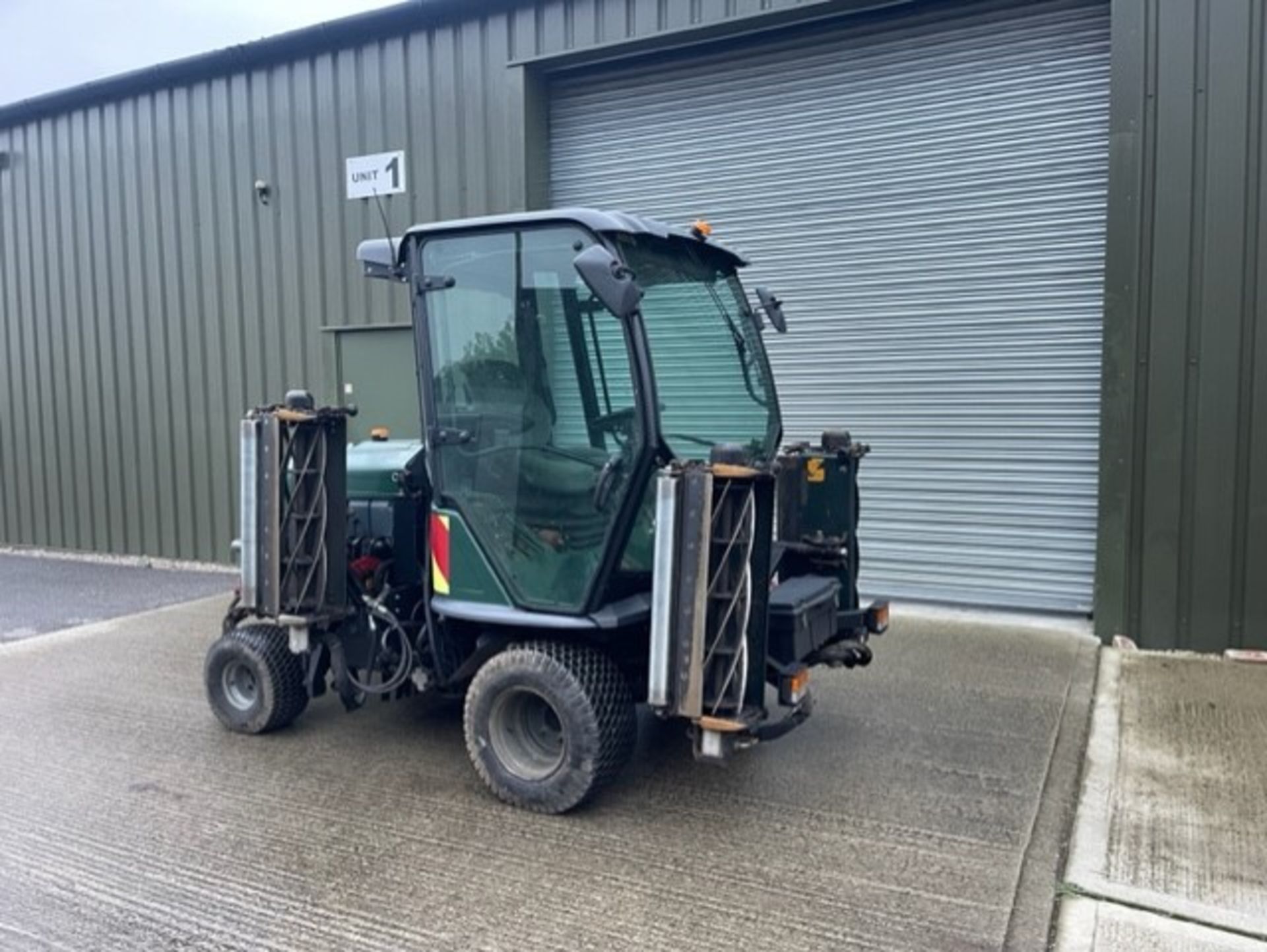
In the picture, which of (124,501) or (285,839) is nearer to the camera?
(285,839)

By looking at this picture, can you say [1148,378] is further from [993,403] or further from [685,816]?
[685,816]

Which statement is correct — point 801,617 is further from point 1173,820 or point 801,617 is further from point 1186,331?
point 1186,331

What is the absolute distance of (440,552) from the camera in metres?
4.12

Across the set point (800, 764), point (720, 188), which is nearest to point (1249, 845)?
point (800, 764)

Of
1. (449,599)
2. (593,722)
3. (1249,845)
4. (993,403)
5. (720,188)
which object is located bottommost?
(1249,845)

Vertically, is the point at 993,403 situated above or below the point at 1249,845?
above

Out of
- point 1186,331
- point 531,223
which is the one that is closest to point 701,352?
point 531,223

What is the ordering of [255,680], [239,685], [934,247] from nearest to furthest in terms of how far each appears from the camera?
[255,680]
[239,685]
[934,247]

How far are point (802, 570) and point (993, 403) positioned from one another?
→ 10.6ft

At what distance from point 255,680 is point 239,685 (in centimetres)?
19

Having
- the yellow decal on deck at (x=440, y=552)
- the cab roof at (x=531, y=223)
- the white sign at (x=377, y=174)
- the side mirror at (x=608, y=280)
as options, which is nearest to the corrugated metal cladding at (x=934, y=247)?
the white sign at (x=377, y=174)

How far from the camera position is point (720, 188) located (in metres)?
7.95

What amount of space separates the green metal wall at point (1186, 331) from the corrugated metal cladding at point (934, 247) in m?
0.42

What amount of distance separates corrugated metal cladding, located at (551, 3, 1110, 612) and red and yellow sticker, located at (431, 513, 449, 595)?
14.2 ft
